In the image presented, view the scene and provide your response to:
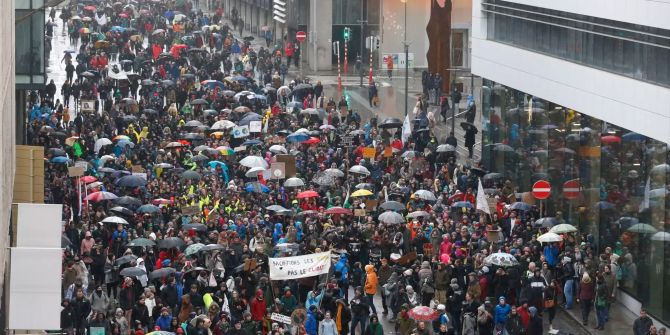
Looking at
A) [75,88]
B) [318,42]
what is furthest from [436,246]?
[318,42]

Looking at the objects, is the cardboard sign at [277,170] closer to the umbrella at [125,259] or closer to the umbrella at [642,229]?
the umbrella at [642,229]

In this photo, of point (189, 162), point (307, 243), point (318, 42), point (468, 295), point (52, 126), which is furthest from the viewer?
point (318, 42)

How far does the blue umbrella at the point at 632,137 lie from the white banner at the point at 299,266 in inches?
311

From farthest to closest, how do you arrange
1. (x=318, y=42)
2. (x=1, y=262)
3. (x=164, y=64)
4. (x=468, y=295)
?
1. (x=318, y=42)
2. (x=164, y=64)
3. (x=468, y=295)
4. (x=1, y=262)

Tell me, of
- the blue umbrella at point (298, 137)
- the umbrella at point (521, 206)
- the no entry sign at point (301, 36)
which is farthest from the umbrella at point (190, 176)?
the no entry sign at point (301, 36)

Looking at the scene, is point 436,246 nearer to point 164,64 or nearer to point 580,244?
point 580,244

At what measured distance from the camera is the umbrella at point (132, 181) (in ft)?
143

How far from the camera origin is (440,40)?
7275cm

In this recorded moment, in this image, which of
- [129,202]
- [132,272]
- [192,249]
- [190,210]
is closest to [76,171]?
[129,202]

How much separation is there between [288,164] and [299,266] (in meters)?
12.5

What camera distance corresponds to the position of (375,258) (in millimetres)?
37875

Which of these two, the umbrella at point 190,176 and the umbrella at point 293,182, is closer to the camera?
the umbrella at point 293,182

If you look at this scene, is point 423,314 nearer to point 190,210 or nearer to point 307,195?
point 190,210

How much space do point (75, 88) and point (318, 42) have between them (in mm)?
25958
